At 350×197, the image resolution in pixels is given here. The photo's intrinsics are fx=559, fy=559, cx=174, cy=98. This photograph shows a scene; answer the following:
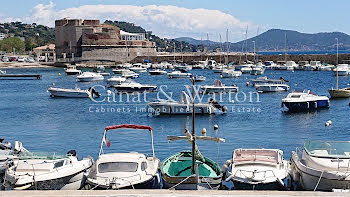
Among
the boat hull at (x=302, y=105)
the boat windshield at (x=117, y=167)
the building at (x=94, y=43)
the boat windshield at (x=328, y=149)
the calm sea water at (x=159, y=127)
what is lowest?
the calm sea water at (x=159, y=127)

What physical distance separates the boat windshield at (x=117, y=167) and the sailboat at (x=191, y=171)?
36.9 inches

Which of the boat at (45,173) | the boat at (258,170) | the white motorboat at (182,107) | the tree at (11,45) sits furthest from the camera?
the tree at (11,45)

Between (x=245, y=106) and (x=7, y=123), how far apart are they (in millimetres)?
16444

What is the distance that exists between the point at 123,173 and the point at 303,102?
23.3 meters

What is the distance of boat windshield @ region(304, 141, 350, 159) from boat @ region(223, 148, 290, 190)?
875 millimetres

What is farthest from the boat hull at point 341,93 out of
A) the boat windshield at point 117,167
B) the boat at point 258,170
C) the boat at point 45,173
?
the boat windshield at point 117,167

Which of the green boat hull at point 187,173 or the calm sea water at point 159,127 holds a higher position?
the green boat hull at point 187,173

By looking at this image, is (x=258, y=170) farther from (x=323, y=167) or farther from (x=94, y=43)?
(x=94, y=43)

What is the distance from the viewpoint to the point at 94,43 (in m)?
114

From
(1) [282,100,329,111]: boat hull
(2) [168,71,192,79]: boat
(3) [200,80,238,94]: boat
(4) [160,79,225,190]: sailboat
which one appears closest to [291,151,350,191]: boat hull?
(4) [160,79,225,190]: sailboat

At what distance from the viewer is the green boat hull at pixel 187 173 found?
14.9 m

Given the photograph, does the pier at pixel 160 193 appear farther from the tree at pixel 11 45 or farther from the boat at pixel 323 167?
the tree at pixel 11 45

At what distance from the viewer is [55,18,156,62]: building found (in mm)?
113688

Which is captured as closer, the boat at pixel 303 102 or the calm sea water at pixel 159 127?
the calm sea water at pixel 159 127
